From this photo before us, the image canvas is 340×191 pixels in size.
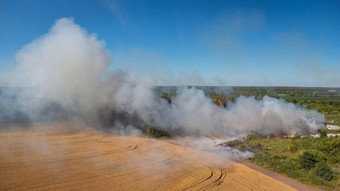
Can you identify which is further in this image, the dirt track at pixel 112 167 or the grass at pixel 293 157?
the grass at pixel 293 157

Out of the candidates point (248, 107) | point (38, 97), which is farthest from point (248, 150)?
point (38, 97)

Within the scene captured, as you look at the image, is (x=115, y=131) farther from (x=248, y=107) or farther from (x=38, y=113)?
(x=248, y=107)

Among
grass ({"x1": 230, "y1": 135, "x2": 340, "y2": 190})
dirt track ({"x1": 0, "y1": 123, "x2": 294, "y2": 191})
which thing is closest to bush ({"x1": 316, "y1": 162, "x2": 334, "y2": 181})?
grass ({"x1": 230, "y1": 135, "x2": 340, "y2": 190})

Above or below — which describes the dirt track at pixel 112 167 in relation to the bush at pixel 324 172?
above

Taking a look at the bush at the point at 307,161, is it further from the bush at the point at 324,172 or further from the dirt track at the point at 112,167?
the dirt track at the point at 112,167

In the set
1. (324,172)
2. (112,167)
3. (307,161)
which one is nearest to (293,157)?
(307,161)

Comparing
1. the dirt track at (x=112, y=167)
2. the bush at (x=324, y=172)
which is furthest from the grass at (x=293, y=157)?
the dirt track at (x=112, y=167)
